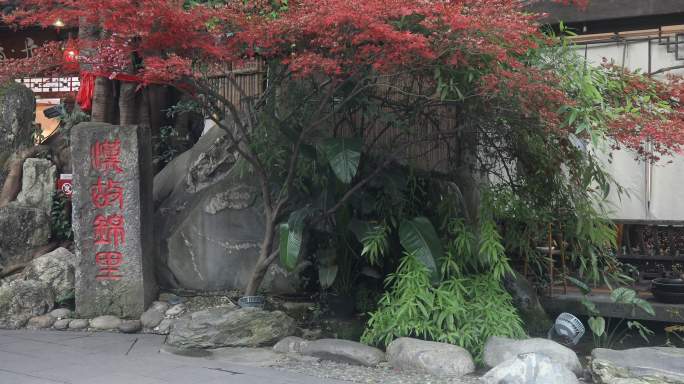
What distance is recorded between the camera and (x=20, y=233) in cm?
1091

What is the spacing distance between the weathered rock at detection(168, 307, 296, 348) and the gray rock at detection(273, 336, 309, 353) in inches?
7.1

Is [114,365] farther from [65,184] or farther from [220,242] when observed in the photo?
[65,184]

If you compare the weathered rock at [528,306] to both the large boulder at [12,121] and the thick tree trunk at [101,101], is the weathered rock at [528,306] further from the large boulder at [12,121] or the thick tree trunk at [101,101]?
the large boulder at [12,121]

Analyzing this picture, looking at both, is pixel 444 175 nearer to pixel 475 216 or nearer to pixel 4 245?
pixel 475 216

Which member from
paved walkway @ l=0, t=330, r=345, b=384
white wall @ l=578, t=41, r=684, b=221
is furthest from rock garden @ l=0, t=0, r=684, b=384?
paved walkway @ l=0, t=330, r=345, b=384

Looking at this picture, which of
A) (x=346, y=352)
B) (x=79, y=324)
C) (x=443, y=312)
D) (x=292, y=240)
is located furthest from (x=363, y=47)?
(x=79, y=324)

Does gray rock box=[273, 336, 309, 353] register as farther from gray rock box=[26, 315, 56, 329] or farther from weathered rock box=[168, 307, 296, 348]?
gray rock box=[26, 315, 56, 329]

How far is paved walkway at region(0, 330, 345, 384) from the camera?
684cm

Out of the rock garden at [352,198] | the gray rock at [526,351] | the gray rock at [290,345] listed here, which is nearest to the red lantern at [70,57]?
the rock garden at [352,198]

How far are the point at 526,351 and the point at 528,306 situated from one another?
2317 millimetres

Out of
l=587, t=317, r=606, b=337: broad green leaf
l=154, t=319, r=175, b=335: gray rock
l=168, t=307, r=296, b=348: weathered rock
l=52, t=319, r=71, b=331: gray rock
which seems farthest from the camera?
l=52, t=319, r=71, b=331: gray rock

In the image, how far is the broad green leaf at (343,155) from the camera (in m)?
7.94

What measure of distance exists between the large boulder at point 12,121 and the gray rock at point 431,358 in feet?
26.6

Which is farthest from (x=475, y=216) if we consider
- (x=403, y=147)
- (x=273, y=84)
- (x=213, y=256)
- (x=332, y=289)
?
(x=213, y=256)
